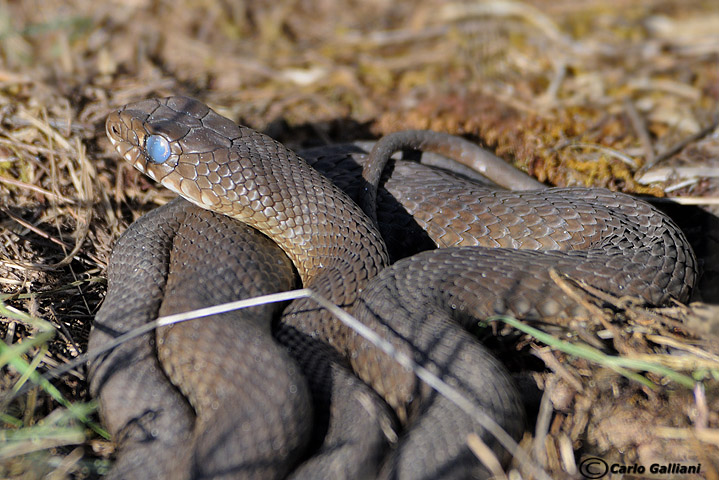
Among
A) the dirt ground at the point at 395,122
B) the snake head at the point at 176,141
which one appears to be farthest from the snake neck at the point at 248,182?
the dirt ground at the point at 395,122

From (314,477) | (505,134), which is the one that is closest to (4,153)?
(314,477)

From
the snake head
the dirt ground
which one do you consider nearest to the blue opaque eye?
the snake head

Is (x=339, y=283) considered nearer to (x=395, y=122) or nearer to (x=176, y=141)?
(x=176, y=141)

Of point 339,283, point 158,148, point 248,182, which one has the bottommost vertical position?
point 339,283

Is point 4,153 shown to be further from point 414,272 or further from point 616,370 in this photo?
point 616,370

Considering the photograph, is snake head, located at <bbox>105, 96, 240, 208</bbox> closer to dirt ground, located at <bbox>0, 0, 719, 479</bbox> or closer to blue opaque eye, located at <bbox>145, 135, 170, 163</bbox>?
blue opaque eye, located at <bbox>145, 135, 170, 163</bbox>

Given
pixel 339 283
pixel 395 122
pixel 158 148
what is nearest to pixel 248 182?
pixel 158 148
